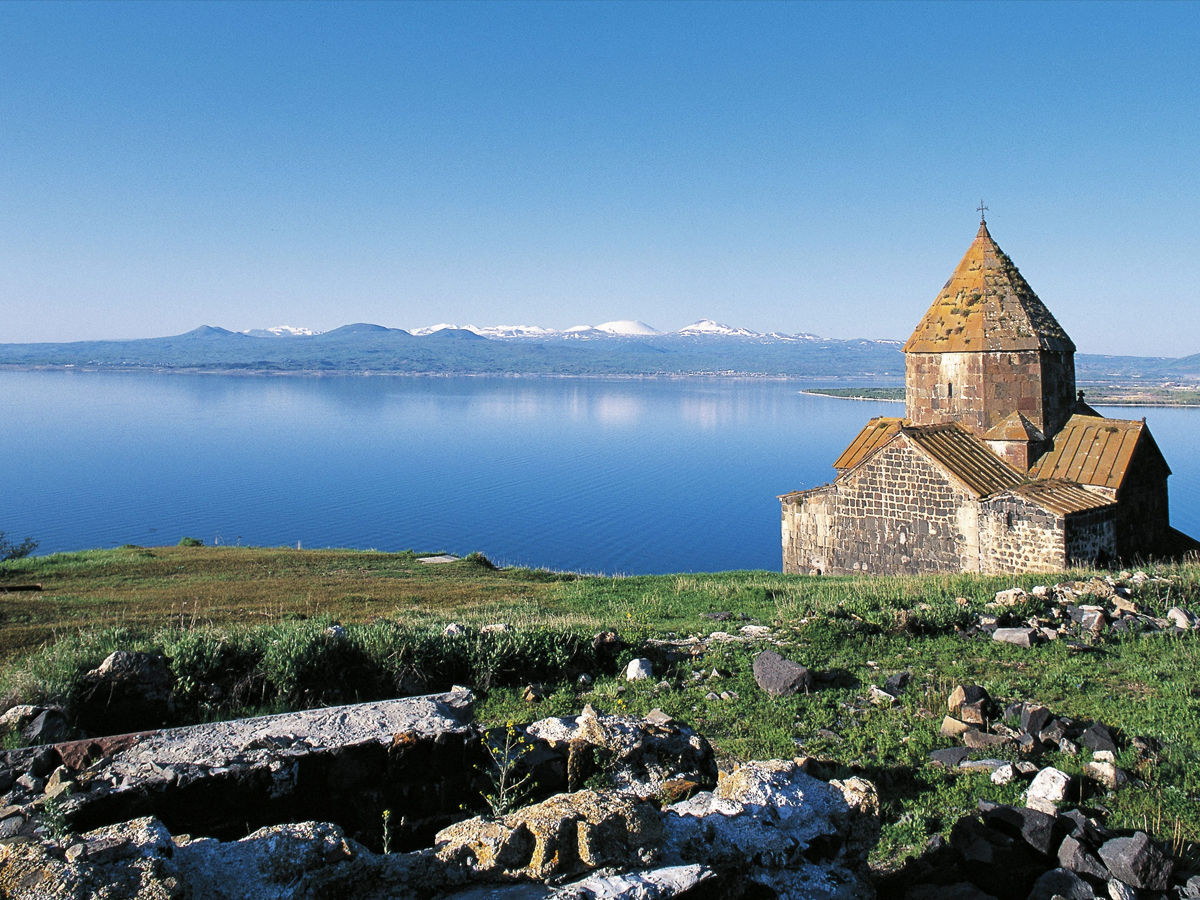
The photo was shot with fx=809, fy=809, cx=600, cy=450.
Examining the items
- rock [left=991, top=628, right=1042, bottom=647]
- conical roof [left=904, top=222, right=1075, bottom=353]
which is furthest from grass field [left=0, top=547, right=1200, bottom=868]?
conical roof [left=904, top=222, right=1075, bottom=353]

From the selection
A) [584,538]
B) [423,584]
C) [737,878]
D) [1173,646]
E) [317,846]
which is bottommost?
[584,538]

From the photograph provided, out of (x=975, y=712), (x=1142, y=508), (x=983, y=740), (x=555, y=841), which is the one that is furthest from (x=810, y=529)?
(x=555, y=841)

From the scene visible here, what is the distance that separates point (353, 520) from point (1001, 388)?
3398cm

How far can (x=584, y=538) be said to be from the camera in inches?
1542

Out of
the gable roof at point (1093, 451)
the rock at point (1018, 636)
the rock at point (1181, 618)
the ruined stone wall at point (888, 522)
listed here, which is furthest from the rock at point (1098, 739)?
the gable roof at point (1093, 451)

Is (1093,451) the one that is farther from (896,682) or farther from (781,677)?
(781,677)

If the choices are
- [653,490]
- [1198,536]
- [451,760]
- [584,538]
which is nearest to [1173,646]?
[451,760]

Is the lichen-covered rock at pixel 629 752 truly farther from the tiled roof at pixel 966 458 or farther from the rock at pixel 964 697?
the tiled roof at pixel 966 458

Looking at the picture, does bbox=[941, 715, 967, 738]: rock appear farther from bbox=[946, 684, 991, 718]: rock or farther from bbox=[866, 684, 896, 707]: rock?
bbox=[866, 684, 896, 707]: rock

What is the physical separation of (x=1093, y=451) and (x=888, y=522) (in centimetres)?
382

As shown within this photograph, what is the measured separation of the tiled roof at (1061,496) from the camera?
43.7 ft

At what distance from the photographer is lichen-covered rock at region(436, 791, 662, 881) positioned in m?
3.20

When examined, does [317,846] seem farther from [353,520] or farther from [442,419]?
[442,419]

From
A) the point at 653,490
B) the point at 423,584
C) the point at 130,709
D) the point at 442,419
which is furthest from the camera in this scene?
the point at 442,419
